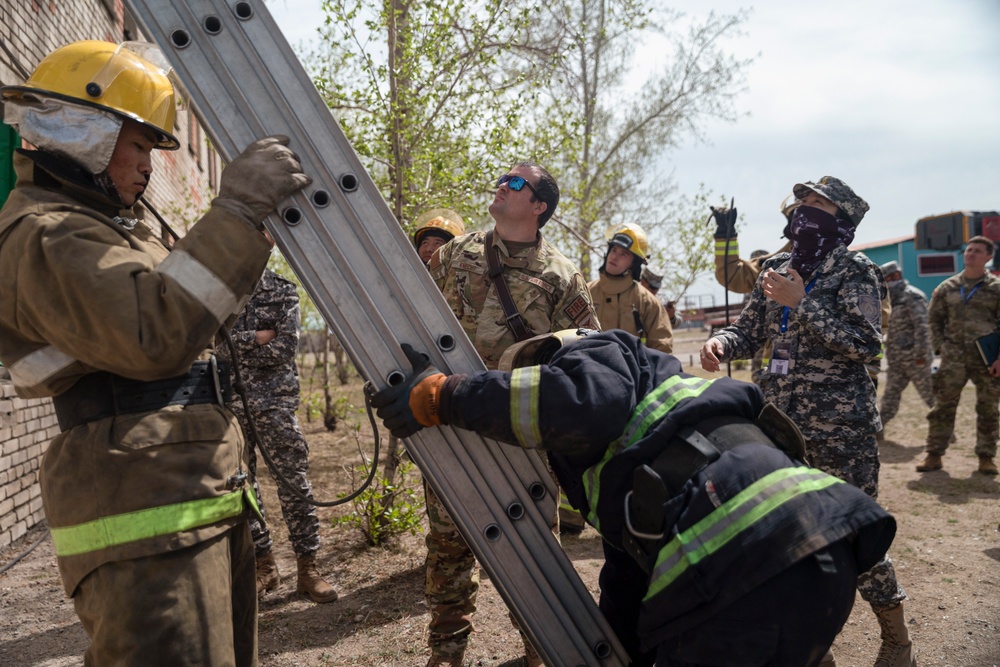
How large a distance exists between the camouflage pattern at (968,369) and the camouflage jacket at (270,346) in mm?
6758

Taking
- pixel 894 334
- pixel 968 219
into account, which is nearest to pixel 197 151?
pixel 894 334

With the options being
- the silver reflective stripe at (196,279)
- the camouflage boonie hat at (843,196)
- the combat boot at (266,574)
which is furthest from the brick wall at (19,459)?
the camouflage boonie hat at (843,196)

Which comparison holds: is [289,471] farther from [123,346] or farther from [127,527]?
[123,346]

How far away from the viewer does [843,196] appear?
12.0ft

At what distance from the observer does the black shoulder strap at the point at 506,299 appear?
3.54 meters

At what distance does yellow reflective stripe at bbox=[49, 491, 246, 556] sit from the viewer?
5.74ft

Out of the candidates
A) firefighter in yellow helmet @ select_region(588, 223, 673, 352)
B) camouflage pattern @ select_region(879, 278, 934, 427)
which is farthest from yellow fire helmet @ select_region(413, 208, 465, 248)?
camouflage pattern @ select_region(879, 278, 934, 427)

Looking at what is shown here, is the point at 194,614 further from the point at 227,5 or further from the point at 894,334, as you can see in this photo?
the point at 894,334

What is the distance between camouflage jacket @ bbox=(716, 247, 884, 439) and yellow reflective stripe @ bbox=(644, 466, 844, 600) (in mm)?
1960

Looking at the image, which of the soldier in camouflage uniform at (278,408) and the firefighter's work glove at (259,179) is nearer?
the firefighter's work glove at (259,179)

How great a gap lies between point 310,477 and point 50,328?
6.25 m

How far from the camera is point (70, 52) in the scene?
6.35ft

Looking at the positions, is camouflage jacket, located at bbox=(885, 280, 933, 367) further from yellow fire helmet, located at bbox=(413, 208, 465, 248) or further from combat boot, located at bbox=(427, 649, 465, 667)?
combat boot, located at bbox=(427, 649, 465, 667)

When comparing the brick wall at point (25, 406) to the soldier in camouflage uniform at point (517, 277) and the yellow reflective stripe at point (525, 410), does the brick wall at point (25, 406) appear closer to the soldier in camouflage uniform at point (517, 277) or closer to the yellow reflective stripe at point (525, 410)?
the soldier in camouflage uniform at point (517, 277)
